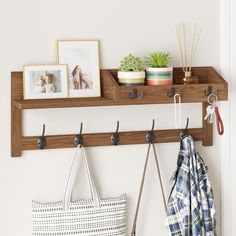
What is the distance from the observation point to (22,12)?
71.6 inches

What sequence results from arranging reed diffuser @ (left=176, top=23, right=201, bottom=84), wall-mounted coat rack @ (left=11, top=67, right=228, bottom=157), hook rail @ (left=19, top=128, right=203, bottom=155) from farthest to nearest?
reed diffuser @ (left=176, top=23, right=201, bottom=84)
hook rail @ (left=19, top=128, right=203, bottom=155)
wall-mounted coat rack @ (left=11, top=67, right=228, bottom=157)

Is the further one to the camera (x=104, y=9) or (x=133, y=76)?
(x=104, y=9)

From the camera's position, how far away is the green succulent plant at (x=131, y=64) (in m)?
1.79

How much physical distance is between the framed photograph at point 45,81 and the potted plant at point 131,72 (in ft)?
0.68

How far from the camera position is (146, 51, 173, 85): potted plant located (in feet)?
5.93

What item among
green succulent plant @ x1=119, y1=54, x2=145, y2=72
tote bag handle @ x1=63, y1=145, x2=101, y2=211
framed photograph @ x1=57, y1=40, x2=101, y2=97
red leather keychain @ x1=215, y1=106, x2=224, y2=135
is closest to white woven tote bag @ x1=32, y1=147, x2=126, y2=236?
tote bag handle @ x1=63, y1=145, x2=101, y2=211

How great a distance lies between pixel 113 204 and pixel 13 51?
2.16ft

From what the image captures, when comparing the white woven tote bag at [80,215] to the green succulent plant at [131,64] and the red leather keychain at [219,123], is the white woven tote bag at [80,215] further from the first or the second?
the red leather keychain at [219,123]

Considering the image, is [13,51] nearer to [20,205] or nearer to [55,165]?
[55,165]

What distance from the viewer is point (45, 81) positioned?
1.82 meters

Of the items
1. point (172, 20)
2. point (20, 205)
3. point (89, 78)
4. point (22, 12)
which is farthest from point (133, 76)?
point (20, 205)

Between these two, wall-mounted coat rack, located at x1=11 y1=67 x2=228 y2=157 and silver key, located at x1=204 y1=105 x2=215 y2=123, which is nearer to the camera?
wall-mounted coat rack, located at x1=11 y1=67 x2=228 y2=157

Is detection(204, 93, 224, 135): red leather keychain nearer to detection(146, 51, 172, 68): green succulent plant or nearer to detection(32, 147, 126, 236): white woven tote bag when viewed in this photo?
detection(146, 51, 172, 68): green succulent plant

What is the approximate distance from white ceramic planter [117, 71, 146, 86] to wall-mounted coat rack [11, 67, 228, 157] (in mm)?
36
